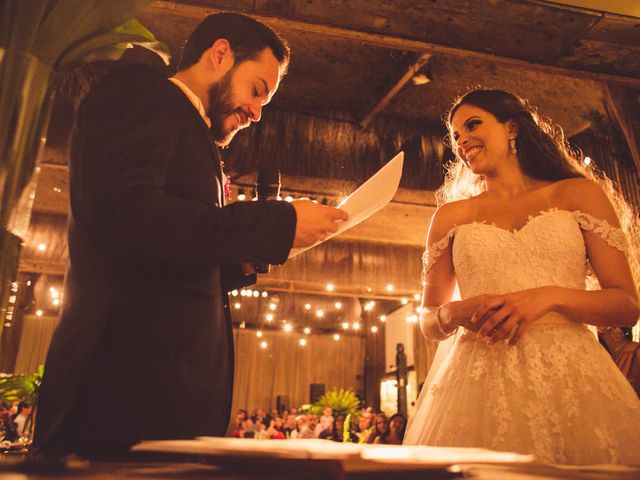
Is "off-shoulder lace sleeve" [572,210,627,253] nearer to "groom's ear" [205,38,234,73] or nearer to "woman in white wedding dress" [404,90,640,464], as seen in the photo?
"woman in white wedding dress" [404,90,640,464]

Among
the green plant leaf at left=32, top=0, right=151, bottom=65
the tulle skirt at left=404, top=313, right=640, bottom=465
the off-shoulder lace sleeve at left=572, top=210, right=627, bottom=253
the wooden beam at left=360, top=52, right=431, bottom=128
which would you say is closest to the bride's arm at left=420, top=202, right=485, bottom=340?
the tulle skirt at left=404, top=313, right=640, bottom=465

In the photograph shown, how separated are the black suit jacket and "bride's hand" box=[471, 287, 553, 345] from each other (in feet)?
2.44

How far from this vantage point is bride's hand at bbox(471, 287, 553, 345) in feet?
4.58

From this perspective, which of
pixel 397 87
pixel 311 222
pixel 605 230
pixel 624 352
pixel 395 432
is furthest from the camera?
pixel 395 432

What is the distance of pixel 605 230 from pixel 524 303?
0.41m

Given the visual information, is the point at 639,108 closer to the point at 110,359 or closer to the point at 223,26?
the point at 223,26

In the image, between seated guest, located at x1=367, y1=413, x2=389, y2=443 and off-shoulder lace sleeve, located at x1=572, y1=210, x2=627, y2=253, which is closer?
off-shoulder lace sleeve, located at x1=572, y1=210, x2=627, y2=253

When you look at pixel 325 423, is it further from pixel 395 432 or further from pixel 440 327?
pixel 440 327

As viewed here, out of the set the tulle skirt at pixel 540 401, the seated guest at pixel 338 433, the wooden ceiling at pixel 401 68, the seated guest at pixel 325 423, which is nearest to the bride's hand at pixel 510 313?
the tulle skirt at pixel 540 401

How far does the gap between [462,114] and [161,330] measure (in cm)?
144

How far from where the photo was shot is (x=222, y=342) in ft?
3.26

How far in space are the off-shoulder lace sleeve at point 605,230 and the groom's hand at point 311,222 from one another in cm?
102

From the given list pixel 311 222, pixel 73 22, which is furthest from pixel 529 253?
pixel 73 22

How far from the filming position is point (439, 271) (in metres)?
1.83
